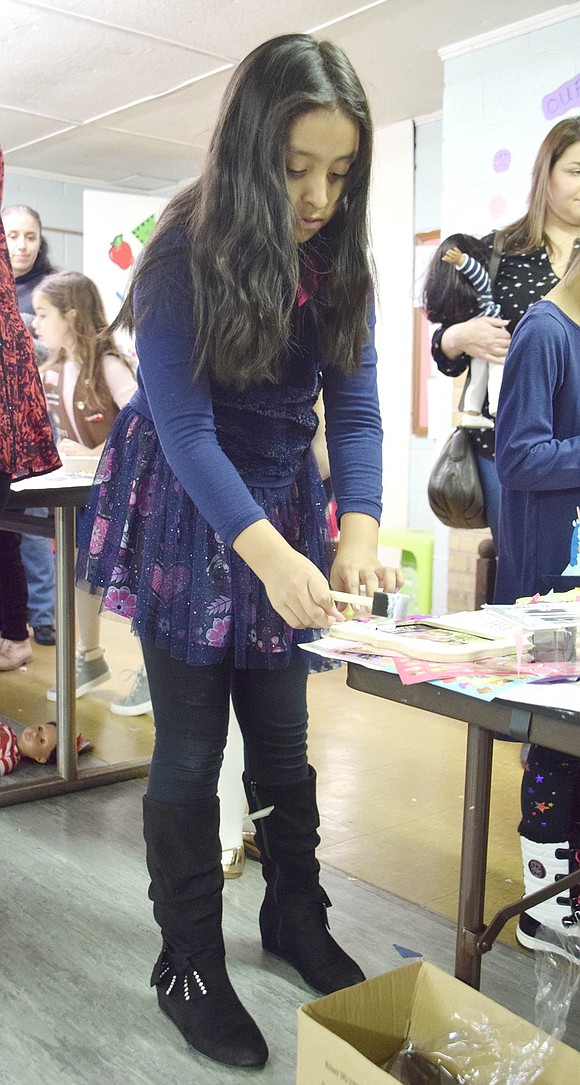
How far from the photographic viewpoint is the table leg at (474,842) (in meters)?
1.06

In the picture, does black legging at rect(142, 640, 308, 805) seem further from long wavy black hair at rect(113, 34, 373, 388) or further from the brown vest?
the brown vest

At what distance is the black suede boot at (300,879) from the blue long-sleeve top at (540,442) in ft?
1.82

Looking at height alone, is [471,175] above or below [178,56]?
below

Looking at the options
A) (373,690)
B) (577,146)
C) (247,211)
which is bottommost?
(373,690)

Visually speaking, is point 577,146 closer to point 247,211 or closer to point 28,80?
point 247,211

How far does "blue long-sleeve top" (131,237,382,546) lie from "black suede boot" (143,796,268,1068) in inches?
15.5

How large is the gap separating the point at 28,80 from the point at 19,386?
10.2 feet

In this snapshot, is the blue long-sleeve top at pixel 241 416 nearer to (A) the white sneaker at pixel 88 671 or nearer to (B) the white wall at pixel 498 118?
(A) the white sneaker at pixel 88 671

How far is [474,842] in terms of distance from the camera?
1.07m

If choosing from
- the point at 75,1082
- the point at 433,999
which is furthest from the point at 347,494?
the point at 75,1082

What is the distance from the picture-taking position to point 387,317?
186 inches

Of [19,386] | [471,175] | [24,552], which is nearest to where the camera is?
[19,386]

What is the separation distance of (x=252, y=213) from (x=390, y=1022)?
88cm

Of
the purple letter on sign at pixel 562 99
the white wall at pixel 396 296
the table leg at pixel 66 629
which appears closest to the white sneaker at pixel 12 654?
the table leg at pixel 66 629
